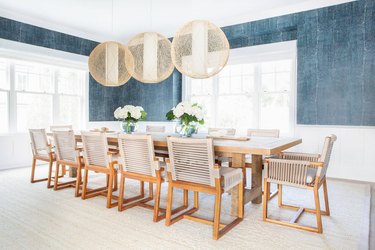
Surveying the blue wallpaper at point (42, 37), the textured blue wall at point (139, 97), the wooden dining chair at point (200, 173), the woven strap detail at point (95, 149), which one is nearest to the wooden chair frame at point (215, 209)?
the wooden dining chair at point (200, 173)

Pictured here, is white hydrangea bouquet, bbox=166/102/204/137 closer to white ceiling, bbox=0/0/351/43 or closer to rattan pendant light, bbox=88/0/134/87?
rattan pendant light, bbox=88/0/134/87

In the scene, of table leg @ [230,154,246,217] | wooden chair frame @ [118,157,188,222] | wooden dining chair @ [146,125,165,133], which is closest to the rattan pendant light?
wooden dining chair @ [146,125,165,133]

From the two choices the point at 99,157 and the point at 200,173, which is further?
the point at 99,157

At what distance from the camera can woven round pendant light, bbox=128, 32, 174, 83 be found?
3510 millimetres

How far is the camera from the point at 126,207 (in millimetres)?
2939

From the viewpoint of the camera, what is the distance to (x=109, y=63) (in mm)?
3783

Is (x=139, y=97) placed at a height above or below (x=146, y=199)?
above

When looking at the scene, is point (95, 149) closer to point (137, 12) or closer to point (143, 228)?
point (143, 228)

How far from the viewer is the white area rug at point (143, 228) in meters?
2.15

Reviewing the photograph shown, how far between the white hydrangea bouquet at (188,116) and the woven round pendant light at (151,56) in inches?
25.4

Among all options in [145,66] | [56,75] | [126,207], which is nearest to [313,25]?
[145,66]

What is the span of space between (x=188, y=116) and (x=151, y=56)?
1007mm

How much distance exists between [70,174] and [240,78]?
3710 mm

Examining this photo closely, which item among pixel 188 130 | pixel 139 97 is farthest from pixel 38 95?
pixel 188 130
